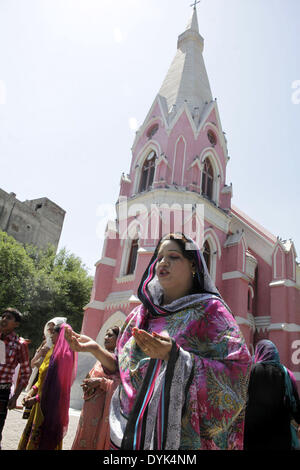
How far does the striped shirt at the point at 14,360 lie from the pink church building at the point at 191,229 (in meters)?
6.75

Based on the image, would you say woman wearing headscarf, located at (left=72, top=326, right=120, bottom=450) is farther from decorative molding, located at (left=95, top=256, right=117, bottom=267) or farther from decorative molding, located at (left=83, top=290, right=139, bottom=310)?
decorative molding, located at (left=95, top=256, right=117, bottom=267)

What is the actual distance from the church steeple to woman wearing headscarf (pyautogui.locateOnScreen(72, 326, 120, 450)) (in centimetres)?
1471

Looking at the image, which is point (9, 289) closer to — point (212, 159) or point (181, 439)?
point (212, 159)

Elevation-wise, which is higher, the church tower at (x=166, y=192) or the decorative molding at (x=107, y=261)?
the church tower at (x=166, y=192)

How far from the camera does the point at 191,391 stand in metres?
1.68

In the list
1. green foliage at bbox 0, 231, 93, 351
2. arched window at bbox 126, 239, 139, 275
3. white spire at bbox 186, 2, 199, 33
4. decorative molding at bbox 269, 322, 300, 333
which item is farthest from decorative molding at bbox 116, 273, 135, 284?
white spire at bbox 186, 2, 199, 33

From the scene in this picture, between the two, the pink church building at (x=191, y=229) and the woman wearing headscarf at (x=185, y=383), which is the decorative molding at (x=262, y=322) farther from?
the woman wearing headscarf at (x=185, y=383)

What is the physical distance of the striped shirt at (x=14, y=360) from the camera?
429cm

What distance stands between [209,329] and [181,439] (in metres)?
0.58

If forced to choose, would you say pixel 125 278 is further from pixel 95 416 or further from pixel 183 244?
pixel 183 244

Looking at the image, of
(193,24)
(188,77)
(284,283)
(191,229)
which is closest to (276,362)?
(191,229)

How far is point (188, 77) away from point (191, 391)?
18.6 m

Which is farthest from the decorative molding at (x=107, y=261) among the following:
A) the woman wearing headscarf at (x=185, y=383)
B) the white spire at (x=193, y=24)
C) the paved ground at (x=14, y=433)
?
the white spire at (x=193, y=24)
